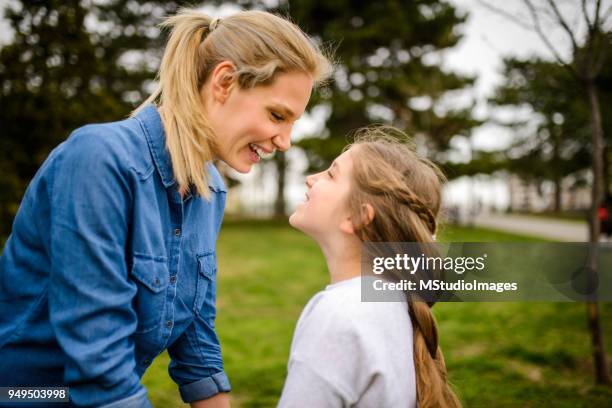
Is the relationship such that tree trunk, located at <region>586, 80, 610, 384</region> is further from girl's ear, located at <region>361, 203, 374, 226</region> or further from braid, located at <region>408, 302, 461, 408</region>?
girl's ear, located at <region>361, 203, 374, 226</region>

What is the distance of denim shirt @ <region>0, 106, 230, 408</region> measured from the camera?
123cm

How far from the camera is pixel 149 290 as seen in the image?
1458 millimetres

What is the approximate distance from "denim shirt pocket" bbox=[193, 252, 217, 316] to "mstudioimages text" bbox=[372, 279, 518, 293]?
635 mm

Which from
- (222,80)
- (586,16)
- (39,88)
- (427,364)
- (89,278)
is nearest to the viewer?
(89,278)

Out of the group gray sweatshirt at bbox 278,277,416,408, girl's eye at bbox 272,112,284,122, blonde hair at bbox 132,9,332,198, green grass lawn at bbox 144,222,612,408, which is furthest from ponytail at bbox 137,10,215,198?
green grass lawn at bbox 144,222,612,408

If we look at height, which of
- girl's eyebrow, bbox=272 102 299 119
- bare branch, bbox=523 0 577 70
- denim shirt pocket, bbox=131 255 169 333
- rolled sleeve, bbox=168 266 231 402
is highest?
bare branch, bbox=523 0 577 70

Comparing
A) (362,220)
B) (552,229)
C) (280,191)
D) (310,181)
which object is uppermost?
(310,181)

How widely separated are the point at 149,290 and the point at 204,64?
31.1 inches

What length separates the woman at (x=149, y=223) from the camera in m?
1.24

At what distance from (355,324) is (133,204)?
0.71 m

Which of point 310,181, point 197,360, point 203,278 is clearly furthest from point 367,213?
point 197,360

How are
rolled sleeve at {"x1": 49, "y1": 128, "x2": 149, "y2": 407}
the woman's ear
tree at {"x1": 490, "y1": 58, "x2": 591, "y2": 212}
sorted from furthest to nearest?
tree at {"x1": 490, "y1": 58, "x2": 591, "y2": 212} → the woman's ear → rolled sleeve at {"x1": 49, "y1": 128, "x2": 149, "y2": 407}

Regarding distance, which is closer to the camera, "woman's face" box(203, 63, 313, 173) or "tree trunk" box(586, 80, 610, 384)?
"woman's face" box(203, 63, 313, 173)

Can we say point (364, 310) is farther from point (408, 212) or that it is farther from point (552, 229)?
point (552, 229)
